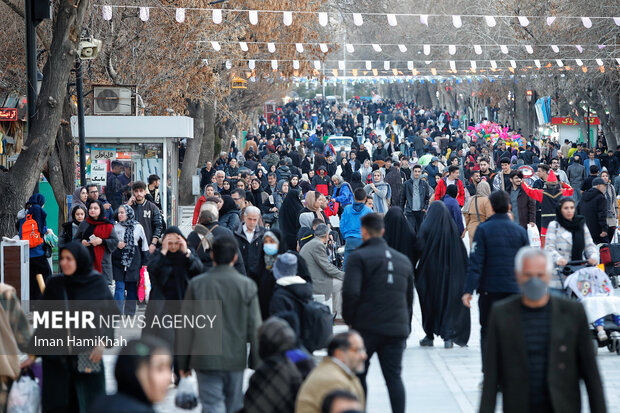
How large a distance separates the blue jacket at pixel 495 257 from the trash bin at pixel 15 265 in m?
6.11

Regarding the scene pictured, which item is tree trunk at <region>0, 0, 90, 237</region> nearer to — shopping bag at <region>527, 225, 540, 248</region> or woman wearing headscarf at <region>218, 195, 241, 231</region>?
woman wearing headscarf at <region>218, 195, 241, 231</region>

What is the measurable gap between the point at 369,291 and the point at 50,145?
7.24 metres

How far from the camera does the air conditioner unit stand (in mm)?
21672

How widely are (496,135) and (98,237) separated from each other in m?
35.5

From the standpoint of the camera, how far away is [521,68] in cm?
4588

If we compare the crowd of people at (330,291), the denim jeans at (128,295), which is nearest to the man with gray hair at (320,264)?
the crowd of people at (330,291)

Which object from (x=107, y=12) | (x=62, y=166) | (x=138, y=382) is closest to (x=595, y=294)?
(x=138, y=382)

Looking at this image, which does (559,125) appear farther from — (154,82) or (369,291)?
(369,291)

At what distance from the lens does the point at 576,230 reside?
11.0m

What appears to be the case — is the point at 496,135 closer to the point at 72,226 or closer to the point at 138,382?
the point at 72,226

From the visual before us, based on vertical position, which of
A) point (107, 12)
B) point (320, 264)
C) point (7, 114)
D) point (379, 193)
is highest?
point (107, 12)

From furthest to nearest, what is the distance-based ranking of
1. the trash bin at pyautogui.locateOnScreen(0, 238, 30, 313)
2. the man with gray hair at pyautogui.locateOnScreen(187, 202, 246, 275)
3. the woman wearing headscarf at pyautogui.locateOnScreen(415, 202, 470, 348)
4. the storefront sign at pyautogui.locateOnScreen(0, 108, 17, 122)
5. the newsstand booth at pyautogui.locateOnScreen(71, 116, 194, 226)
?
the storefront sign at pyautogui.locateOnScreen(0, 108, 17, 122), the newsstand booth at pyautogui.locateOnScreen(71, 116, 194, 226), the trash bin at pyautogui.locateOnScreen(0, 238, 30, 313), the woman wearing headscarf at pyautogui.locateOnScreen(415, 202, 470, 348), the man with gray hair at pyautogui.locateOnScreen(187, 202, 246, 275)

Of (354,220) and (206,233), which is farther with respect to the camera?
(354,220)

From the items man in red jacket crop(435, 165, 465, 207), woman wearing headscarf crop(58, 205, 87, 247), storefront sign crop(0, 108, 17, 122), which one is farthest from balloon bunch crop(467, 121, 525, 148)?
woman wearing headscarf crop(58, 205, 87, 247)
